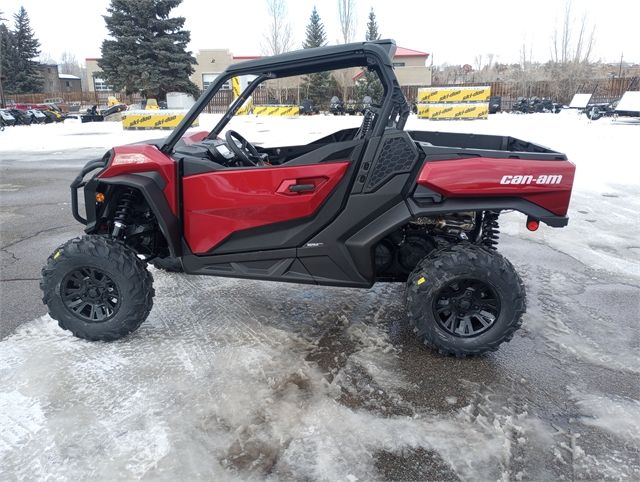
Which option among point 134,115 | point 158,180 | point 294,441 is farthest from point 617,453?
point 134,115

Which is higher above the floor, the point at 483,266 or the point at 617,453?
the point at 483,266

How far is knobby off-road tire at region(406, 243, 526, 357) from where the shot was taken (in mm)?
3000

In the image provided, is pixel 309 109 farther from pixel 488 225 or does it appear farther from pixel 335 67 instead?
pixel 488 225

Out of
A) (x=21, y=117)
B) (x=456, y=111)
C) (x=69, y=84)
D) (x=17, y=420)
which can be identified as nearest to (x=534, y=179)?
(x=17, y=420)

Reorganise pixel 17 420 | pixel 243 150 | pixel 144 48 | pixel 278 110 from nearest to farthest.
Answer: pixel 17 420 < pixel 243 150 < pixel 278 110 < pixel 144 48

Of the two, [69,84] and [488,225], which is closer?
[488,225]

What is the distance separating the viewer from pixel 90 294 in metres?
3.31

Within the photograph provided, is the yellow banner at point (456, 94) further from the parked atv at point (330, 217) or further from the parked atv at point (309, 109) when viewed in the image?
the parked atv at point (330, 217)

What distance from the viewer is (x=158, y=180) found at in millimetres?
3205

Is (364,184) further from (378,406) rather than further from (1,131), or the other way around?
(1,131)

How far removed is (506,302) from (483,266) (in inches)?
10.5

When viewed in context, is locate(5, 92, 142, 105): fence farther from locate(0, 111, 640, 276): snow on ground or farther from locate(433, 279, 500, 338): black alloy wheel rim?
locate(433, 279, 500, 338): black alloy wheel rim

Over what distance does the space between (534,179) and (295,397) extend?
6.15 ft

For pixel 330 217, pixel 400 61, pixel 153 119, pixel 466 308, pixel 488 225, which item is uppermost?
pixel 400 61
